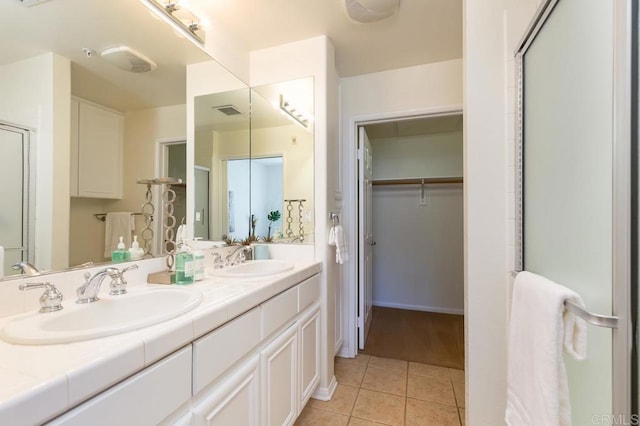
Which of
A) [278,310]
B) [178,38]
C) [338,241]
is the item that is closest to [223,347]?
[278,310]

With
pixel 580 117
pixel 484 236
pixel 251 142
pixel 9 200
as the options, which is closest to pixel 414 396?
pixel 484 236

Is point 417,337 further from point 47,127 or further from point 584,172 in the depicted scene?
point 47,127

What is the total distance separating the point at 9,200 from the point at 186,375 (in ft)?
2.59

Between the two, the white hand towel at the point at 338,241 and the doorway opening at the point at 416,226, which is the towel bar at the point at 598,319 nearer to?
the white hand towel at the point at 338,241

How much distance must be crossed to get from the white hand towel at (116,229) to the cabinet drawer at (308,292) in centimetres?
87

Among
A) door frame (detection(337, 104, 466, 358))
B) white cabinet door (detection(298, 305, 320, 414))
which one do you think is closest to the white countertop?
white cabinet door (detection(298, 305, 320, 414))

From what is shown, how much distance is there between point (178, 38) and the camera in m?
1.53

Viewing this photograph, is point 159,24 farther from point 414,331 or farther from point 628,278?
point 414,331

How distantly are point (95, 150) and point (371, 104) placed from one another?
204 centimetres

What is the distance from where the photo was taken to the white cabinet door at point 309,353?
1.56 meters

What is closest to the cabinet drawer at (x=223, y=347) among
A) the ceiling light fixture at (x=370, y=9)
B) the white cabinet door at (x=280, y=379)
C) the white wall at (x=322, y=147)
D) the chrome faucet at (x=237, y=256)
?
the white cabinet door at (x=280, y=379)

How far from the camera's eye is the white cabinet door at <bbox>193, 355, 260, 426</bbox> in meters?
0.87

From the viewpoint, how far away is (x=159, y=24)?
1.43 meters

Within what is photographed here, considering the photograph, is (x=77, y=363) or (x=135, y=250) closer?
(x=77, y=363)
